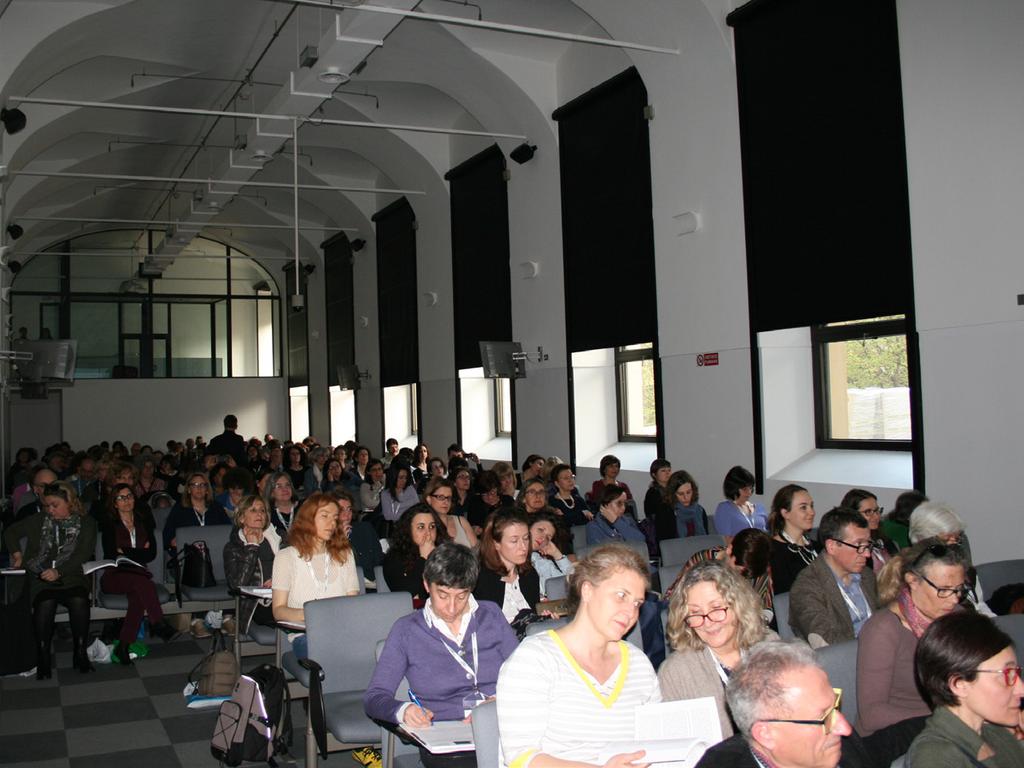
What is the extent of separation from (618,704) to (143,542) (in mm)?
6156

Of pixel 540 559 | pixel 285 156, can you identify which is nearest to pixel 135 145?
pixel 285 156

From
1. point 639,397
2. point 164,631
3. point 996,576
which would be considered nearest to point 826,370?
point 639,397

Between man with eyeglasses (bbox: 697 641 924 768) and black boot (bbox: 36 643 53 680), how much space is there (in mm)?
6155

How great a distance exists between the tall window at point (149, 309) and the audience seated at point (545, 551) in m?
20.9

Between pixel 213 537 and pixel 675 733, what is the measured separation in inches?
237

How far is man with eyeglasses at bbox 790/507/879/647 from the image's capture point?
4.34 m

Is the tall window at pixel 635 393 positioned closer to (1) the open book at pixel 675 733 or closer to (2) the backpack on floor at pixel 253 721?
(2) the backpack on floor at pixel 253 721

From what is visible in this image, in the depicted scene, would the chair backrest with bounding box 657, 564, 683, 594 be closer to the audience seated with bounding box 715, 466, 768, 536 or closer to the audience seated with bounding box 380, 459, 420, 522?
the audience seated with bounding box 715, 466, 768, 536

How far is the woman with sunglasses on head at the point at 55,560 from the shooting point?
721cm

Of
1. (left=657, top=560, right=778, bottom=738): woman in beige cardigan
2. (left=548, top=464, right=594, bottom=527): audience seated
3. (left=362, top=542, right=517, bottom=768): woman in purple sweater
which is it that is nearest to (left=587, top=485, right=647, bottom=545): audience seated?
(left=548, top=464, right=594, bottom=527): audience seated

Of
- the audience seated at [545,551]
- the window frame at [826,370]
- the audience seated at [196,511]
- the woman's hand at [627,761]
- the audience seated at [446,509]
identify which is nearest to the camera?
the woman's hand at [627,761]

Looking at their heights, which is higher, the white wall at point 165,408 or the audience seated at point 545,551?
the white wall at point 165,408

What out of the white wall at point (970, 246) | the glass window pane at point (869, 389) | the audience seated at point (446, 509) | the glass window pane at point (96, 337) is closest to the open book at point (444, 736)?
the audience seated at point (446, 509)

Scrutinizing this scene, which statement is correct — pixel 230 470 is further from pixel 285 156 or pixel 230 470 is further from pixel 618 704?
pixel 285 156
